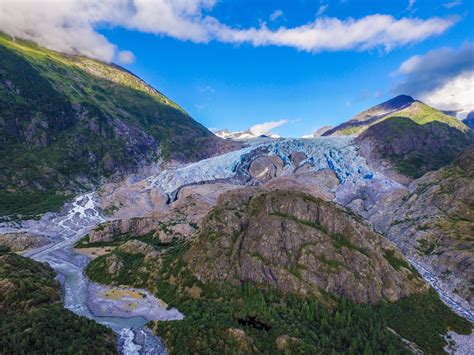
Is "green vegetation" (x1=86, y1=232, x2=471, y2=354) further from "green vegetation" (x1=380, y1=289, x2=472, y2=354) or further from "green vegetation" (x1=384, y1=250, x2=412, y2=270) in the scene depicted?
"green vegetation" (x1=384, y1=250, x2=412, y2=270)

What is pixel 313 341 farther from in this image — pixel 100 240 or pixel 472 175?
pixel 472 175

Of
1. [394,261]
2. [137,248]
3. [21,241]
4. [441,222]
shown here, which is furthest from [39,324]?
[441,222]

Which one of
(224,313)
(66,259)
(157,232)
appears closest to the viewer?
(224,313)

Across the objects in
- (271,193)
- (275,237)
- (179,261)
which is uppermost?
(271,193)

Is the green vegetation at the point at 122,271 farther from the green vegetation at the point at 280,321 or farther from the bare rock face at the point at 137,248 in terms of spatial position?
the green vegetation at the point at 280,321

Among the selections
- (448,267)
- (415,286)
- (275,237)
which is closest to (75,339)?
(275,237)

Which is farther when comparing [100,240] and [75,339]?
[100,240]
